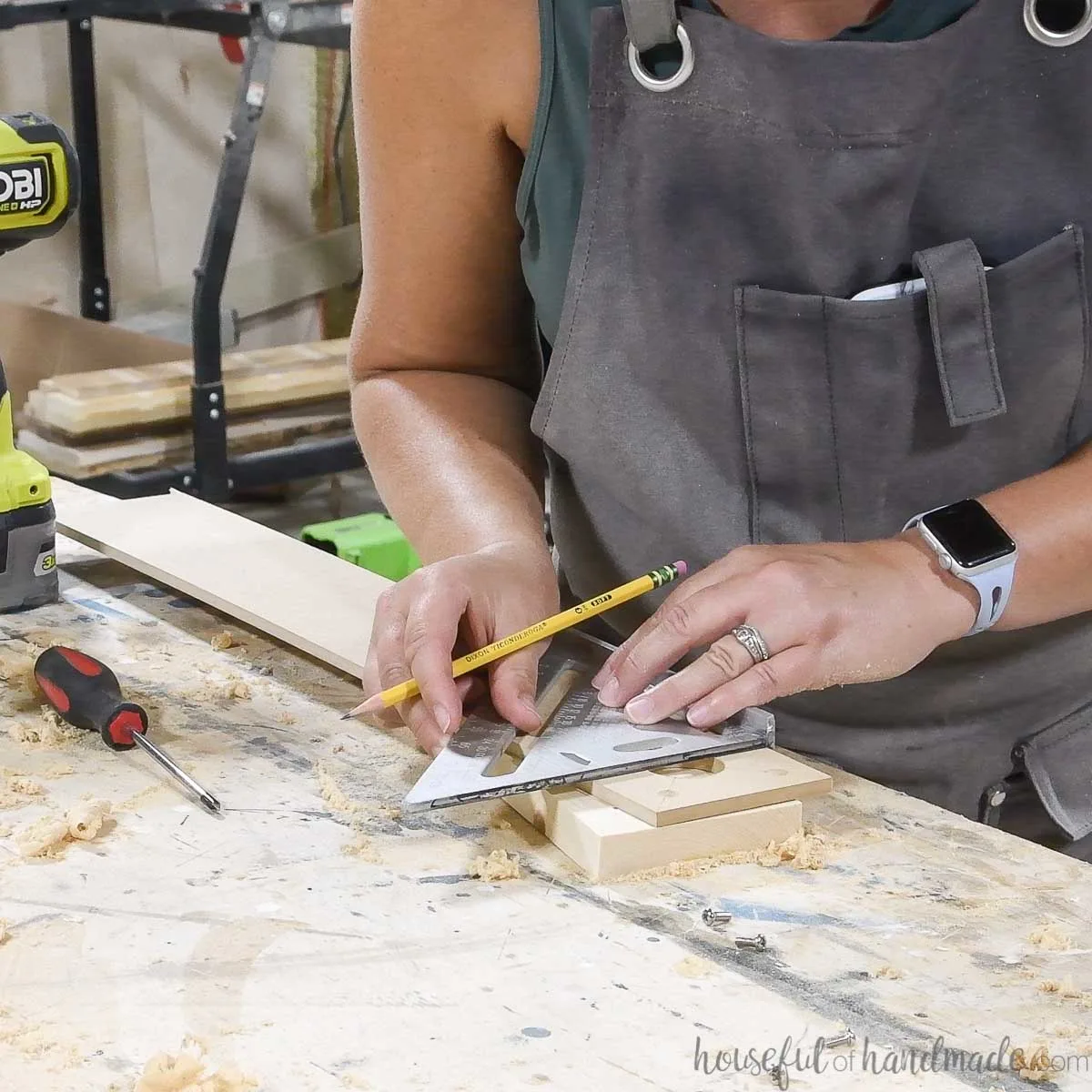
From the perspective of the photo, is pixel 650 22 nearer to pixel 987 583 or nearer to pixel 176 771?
pixel 987 583

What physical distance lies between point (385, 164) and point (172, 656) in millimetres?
481

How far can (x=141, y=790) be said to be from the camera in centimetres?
106

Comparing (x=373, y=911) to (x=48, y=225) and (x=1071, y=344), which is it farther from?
(x=48, y=225)

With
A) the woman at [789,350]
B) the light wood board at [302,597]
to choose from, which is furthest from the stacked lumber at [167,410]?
the woman at [789,350]

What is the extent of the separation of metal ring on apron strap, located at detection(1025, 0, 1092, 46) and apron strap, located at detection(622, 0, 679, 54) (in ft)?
0.89

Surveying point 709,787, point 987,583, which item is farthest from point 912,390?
point 709,787

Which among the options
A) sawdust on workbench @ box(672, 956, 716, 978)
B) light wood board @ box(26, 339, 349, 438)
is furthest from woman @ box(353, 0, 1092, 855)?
light wood board @ box(26, 339, 349, 438)

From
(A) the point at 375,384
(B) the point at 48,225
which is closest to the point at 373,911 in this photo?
(A) the point at 375,384

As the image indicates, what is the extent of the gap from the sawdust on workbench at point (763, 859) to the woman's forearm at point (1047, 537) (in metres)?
0.29

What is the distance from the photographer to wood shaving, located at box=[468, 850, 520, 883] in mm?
935

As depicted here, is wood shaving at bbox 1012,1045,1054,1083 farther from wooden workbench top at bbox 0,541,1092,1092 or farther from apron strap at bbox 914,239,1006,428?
apron strap at bbox 914,239,1006,428

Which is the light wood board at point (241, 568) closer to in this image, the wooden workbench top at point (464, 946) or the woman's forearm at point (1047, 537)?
the wooden workbench top at point (464, 946)

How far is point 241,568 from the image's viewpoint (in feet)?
4.79

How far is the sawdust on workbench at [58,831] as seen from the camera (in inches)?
37.9
